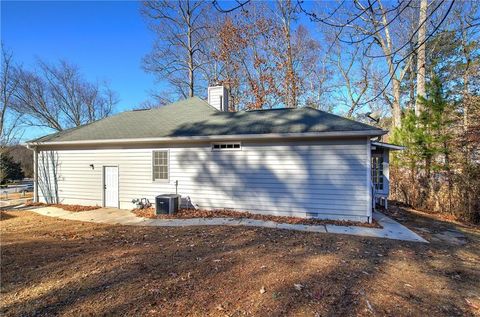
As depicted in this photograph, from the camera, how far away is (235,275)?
3.91m

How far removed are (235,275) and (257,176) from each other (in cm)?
487

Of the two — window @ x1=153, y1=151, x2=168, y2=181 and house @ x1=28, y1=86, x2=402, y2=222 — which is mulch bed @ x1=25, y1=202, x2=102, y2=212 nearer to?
house @ x1=28, y1=86, x2=402, y2=222

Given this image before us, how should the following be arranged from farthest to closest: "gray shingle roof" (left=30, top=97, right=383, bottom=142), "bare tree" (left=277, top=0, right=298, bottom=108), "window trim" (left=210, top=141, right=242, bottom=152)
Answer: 1. "bare tree" (left=277, top=0, right=298, bottom=108)
2. "window trim" (left=210, top=141, right=242, bottom=152)
3. "gray shingle roof" (left=30, top=97, right=383, bottom=142)

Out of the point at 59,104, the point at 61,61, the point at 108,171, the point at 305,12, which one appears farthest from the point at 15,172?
the point at 305,12

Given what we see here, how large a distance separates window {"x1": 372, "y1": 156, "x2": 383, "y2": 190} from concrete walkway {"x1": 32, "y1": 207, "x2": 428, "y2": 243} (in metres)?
1.60

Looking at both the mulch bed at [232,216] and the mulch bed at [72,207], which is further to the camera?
the mulch bed at [72,207]

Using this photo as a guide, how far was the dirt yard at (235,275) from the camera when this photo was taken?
10.1 feet

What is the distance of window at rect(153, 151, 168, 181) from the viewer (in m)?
9.63

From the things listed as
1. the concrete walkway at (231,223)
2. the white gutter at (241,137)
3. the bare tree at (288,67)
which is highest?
the bare tree at (288,67)

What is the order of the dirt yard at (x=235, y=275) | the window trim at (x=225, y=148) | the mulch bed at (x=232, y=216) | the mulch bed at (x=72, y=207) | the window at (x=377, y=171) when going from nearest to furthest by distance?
the dirt yard at (x=235, y=275), the mulch bed at (x=232, y=216), the window trim at (x=225, y=148), the mulch bed at (x=72, y=207), the window at (x=377, y=171)

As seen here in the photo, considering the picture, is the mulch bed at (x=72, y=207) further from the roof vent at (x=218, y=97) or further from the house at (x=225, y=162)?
the roof vent at (x=218, y=97)

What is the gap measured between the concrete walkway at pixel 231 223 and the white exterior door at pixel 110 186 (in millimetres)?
627

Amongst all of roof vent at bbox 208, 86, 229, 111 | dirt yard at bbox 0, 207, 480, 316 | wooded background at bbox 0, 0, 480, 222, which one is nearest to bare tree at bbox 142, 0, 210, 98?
wooded background at bbox 0, 0, 480, 222

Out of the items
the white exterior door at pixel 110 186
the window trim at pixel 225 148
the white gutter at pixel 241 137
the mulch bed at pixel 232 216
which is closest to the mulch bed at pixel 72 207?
the white exterior door at pixel 110 186
